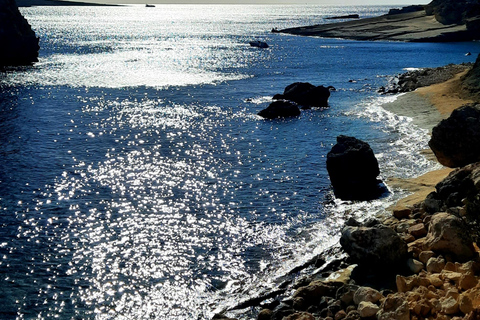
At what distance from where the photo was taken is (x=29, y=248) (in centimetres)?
2634

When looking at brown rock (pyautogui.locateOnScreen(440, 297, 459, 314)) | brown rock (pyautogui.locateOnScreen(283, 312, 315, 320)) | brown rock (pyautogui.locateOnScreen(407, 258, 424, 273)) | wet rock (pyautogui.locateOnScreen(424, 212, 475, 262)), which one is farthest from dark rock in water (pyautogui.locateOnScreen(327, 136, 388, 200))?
brown rock (pyautogui.locateOnScreen(440, 297, 459, 314))

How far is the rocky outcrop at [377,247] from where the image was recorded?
20.6m

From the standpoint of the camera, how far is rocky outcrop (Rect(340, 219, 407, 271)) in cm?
2056

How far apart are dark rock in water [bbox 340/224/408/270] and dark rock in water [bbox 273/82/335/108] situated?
4636 cm

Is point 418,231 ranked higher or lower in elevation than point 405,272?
higher

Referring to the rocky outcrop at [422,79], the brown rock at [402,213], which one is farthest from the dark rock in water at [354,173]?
the rocky outcrop at [422,79]

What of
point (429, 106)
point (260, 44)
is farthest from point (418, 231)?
point (260, 44)

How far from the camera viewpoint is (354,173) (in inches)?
1348

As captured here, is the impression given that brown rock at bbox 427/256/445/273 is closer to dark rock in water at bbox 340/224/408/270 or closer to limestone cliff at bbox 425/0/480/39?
dark rock in water at bbox 340/224/408/270

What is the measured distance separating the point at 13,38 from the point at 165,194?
8668cm

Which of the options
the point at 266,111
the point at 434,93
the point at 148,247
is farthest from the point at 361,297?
the point at 434,93

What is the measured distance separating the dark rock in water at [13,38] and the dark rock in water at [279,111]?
67936 mm

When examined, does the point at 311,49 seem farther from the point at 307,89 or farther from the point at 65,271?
the point at 65,271

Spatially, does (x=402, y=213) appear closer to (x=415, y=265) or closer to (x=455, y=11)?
(x=415, y=265)
